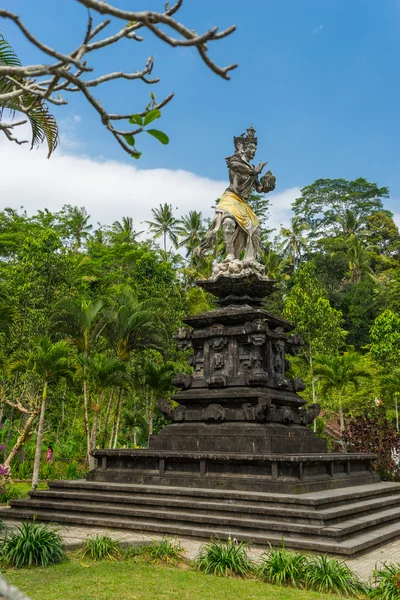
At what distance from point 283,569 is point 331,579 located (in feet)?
1.73

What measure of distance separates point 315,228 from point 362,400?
31.2 metres

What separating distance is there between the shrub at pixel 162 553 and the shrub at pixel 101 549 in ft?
1.07

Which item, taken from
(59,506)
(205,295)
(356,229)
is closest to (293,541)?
(59,506)

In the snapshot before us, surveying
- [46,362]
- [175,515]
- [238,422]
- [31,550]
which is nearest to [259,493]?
[175,515]

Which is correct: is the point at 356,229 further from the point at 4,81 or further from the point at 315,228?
the point at 4,81

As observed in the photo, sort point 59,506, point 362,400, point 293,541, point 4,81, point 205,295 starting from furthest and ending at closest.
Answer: point 205,295 < point 362,400 < point 59,506 < point 293,541 < point 4,81

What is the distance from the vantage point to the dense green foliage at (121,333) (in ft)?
52.4

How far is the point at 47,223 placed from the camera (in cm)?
3038

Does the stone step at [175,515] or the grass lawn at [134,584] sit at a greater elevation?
the stone step at [175,515]

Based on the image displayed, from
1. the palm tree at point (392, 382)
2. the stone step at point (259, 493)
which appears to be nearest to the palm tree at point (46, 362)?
the stone step at point (259, 493)

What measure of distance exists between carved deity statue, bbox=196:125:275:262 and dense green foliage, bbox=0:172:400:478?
481cm

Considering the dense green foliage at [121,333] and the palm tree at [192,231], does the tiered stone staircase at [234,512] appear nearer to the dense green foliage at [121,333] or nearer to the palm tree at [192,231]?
the dense green foliage at [121,333]

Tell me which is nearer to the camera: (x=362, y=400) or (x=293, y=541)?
(x=293, y=541)

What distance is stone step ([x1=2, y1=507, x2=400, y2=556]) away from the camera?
711 cm
